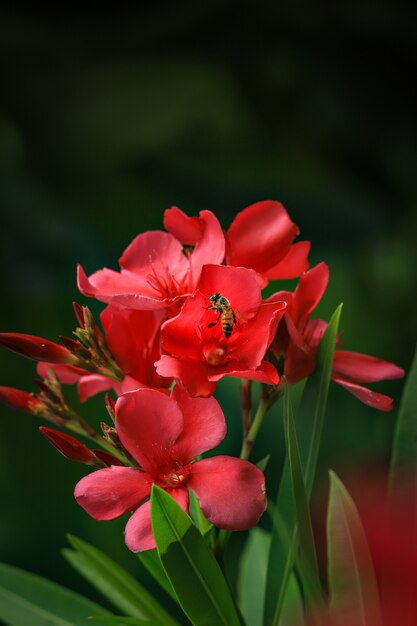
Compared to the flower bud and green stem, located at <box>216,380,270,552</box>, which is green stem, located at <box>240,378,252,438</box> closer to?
green stem, located at <box>216,380,270,552</box>

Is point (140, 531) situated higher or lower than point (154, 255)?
lower

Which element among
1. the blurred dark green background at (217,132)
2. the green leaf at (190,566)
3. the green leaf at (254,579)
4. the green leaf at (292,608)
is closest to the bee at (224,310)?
the green leaf at (190,566)

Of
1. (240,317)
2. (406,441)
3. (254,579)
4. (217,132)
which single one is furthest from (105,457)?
(217,132)

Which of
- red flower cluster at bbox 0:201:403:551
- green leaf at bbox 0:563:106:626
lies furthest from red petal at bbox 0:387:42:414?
green leaf at bbox 0:563:106:626

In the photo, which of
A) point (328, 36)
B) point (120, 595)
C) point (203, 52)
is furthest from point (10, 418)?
point (328, 36)

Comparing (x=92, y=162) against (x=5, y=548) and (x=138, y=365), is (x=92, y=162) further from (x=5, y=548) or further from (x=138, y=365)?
(x=138, y=365)

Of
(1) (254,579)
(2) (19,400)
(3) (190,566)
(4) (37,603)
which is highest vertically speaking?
(2) (19,400)

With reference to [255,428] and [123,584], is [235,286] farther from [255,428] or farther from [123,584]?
[123,584]

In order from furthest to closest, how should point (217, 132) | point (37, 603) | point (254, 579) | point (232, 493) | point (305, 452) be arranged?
1. point (217, 132)
2. point (254, 579)
3. point (37, 603)
4. point (305, 452)
5. point (232, 493)
